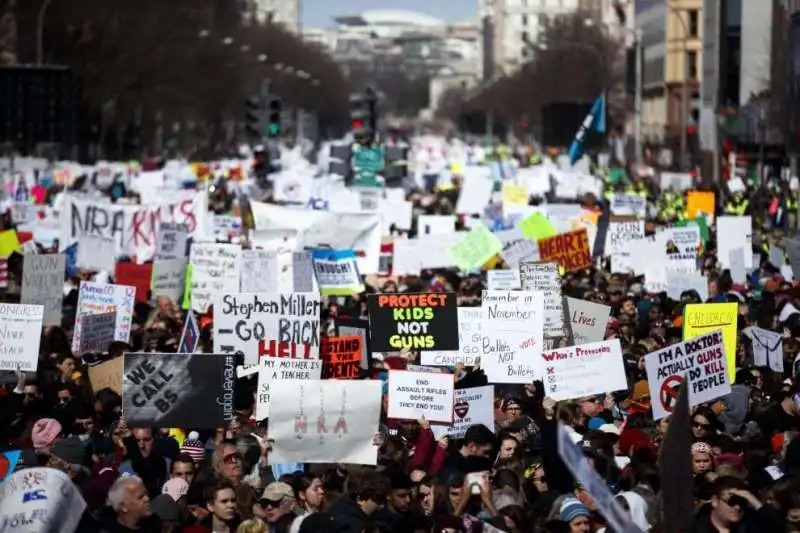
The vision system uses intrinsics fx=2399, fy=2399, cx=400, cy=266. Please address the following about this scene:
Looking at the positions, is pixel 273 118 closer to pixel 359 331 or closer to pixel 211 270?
pixel 211 270

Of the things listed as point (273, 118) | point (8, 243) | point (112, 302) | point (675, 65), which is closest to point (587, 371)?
point (112, 302)

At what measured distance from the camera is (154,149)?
92.4 m

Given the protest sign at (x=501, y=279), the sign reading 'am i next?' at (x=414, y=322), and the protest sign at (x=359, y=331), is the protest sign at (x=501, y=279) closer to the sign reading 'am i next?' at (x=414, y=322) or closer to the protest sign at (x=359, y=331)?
the protest sign at (x=359, y=331)

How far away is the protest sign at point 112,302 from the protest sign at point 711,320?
443cm

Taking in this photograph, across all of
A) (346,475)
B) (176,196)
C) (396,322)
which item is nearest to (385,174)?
(176,196)

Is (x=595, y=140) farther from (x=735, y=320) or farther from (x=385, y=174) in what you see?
(x=735, y=320)

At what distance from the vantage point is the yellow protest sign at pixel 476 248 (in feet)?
79.2

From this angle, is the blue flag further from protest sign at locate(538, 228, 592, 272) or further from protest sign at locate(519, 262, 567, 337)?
protest sign at locate(519, 262, 567, 337)

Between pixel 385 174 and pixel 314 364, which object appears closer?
pixel 314 364

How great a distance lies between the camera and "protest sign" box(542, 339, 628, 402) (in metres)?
14.2

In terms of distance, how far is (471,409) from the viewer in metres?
13.3

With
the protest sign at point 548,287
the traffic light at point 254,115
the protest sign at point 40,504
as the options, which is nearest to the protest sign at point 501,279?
the protest sign at point 548,287

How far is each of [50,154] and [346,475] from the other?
4364cm

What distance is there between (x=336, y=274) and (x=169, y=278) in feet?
5.86
